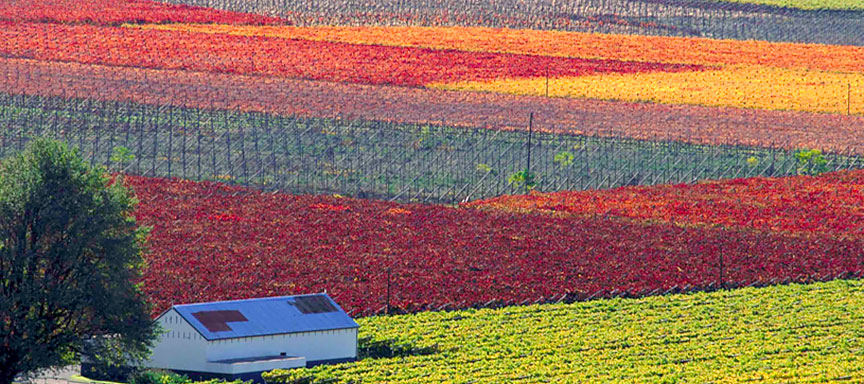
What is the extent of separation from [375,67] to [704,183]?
118 ft

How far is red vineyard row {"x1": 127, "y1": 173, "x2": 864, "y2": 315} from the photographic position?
64812mm

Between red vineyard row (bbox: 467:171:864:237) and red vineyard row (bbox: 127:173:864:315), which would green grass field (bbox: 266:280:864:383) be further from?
red vineyard row (bbox: 467:171:864:237)

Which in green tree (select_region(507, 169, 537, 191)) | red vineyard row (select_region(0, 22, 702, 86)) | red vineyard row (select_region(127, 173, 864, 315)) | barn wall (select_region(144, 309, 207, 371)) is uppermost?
red vineyard row (select_region(0, 22, 702, 86))

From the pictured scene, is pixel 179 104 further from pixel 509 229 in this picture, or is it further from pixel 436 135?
pixel 509 229

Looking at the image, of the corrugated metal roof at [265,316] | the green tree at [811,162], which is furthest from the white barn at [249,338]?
the green tree at [811,162]

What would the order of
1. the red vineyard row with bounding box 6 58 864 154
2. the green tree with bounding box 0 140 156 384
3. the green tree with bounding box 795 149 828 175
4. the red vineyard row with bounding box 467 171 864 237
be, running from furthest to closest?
the red vineyard row with bounding box 6 58 864 154 < the green tree with bounding box 795 149 828 175 < the red vineyard row with bounding box 467 171 864 237 < the green tree with bounding box 0 140 156 384

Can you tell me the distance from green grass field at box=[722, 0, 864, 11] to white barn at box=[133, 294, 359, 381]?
342 feet

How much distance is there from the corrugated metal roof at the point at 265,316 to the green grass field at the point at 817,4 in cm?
10337

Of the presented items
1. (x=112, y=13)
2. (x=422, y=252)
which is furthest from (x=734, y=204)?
(x=112, y=13)

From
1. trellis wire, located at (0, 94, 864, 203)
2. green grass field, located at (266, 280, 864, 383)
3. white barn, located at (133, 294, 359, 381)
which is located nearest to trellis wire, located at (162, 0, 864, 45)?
trellis wire, located at (0, 94, 864, 203)

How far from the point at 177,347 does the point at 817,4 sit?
111 metres

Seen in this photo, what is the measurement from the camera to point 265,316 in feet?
184

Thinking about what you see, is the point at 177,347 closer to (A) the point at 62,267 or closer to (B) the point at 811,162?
(A) the point at 62,267

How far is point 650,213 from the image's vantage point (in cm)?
8062
